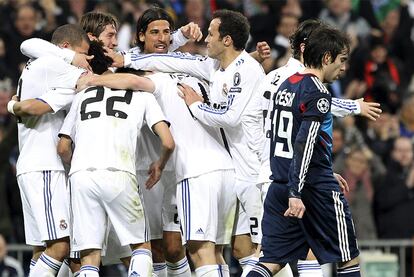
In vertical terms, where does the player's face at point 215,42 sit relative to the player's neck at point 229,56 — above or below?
above

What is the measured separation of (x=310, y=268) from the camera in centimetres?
1195

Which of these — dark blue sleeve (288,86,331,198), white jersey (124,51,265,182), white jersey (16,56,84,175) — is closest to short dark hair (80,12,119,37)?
white jersey (124,51,265,182)

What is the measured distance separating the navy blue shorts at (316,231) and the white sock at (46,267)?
2.20 m

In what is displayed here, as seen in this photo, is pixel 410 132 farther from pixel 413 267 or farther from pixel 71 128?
pixel 71 128

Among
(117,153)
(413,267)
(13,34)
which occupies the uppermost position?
(13,34)

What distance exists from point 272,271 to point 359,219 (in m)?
6.95

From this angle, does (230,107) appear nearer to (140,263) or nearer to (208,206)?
(208,206)

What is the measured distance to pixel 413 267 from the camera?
1720cm

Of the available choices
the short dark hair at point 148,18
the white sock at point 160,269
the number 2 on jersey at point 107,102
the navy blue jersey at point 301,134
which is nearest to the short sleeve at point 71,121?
the number 2 on jersey at point 107,102

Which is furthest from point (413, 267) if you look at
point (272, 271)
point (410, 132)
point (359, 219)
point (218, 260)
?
point (272, 271)

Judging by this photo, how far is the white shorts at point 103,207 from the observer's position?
1149cm

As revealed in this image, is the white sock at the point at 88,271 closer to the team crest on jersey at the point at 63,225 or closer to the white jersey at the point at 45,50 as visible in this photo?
the team crest on jersey at the point at 63,225

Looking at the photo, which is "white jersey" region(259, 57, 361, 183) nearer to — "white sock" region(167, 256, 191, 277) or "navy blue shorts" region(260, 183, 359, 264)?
"navy blue shorts" region(260, 183, 359, 264)

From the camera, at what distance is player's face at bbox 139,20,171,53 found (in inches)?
502
